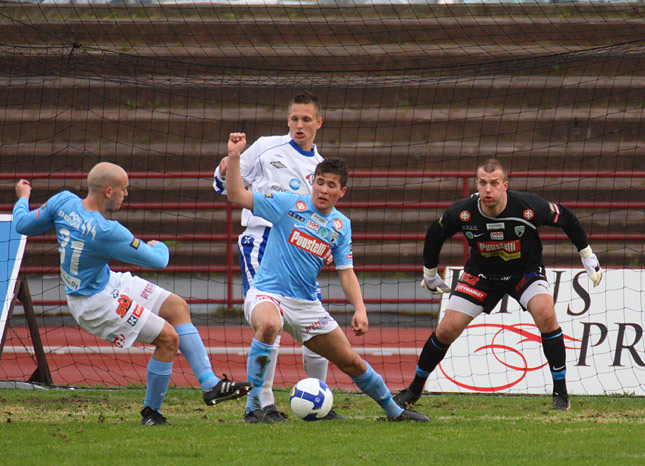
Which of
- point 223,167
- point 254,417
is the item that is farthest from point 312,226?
point 254,417

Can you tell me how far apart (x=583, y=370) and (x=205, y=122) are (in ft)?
23.2

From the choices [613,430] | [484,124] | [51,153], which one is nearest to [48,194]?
[51,153]

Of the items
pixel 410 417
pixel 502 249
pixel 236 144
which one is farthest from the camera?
pixel 502 249

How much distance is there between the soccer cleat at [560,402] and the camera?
6.00 meters

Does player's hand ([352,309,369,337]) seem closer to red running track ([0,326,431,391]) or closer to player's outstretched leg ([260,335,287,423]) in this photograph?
player's outstretched leg ([260,335,287,423])

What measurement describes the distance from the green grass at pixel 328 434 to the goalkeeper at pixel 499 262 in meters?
0.38

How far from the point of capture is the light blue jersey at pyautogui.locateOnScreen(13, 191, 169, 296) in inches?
192

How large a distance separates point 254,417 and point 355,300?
3.07 ft

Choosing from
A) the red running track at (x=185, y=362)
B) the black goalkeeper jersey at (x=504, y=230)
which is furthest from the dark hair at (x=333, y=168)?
the red running track at (x=185, y=362)

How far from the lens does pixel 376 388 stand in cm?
525

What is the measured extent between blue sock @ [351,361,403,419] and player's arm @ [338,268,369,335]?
274mm

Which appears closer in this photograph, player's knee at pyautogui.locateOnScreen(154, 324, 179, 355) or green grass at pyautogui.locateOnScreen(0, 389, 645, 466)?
green grass at pyautogui.locateOnScreen(0, 389, 645, 466)

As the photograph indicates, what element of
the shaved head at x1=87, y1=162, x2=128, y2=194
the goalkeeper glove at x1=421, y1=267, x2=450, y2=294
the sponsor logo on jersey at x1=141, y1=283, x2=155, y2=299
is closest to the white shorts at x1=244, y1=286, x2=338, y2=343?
the sponsor logo on jersey at x1=141, y1=283, x2=155, y2=299

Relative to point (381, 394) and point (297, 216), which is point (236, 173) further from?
point (381, 394)
